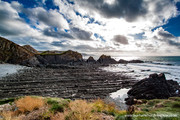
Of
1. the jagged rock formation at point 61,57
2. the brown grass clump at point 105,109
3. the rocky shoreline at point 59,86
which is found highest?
the jagged rock formation at point 61,57

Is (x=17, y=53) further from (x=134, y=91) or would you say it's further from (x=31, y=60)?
(x=134, y=91)

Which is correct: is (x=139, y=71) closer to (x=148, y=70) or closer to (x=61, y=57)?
(x=148, y=70)

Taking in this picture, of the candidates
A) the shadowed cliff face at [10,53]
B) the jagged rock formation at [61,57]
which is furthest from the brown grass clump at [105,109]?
the jagged rock formation at [61,57]

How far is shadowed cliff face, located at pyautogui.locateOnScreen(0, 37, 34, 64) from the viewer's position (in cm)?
5276

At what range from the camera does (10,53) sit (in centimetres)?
5553

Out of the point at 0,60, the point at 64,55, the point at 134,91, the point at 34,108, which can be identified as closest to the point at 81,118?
the point at 34,108

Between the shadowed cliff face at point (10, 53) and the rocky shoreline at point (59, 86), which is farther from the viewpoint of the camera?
the shadowed cliff face at point (10, 53)

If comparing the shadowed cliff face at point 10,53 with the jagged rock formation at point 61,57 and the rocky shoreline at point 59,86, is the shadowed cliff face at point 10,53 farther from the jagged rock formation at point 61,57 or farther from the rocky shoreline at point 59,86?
the rocky shoreline at point 59,86

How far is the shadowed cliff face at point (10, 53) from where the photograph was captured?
5276 cm

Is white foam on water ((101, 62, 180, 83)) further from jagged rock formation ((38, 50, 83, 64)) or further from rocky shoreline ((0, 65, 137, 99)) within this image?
jagged rock formation ((38, 50, 83, 64))

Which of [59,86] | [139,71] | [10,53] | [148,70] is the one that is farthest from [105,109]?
[10,53]

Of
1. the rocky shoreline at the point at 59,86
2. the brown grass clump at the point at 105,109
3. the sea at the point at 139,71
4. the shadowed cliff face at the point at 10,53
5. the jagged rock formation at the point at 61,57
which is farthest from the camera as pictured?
the jagged rock formation at the point at 61,57

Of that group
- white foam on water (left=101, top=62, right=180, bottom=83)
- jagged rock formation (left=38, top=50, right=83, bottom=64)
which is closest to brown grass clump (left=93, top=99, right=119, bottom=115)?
Answer: white foam on water (left=101, top=62, right=180, bottom=83)

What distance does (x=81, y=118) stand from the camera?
158 inches
